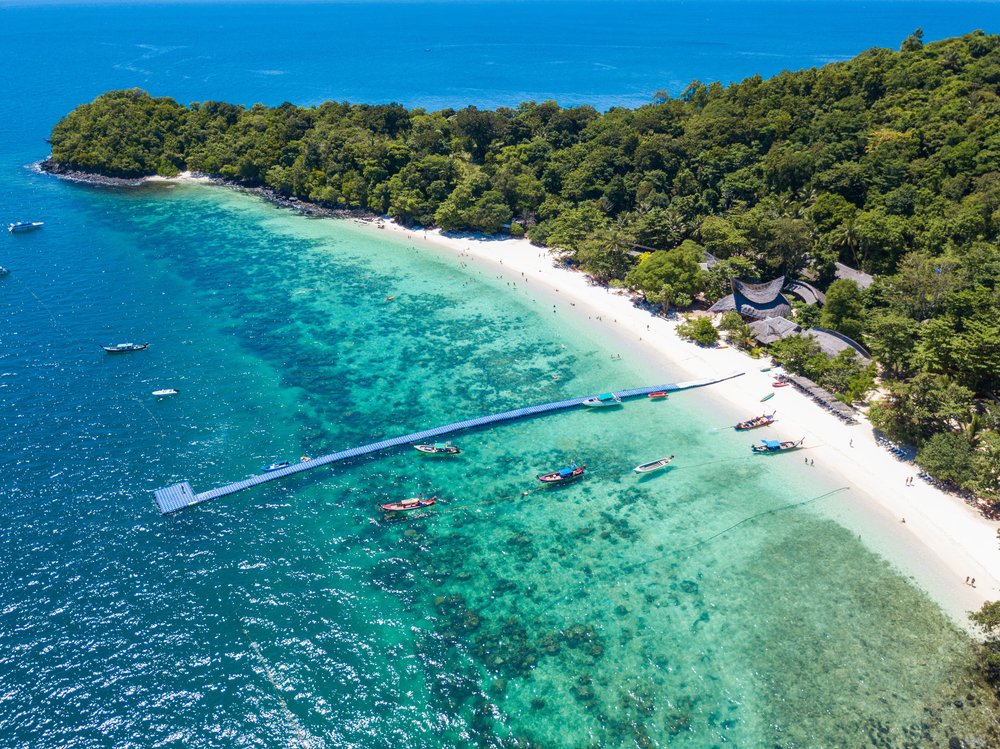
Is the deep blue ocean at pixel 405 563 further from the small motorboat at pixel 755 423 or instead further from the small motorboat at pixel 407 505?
the small motorboat at pixel 755 423

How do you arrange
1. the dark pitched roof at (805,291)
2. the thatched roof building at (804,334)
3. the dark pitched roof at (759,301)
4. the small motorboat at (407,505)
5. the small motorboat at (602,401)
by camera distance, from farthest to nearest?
the dark pitched roof at (805,291) → the dark pitched roof at (759,301) → the thatched roof building at (804,334) → the small motorboat at (602,401) → the small motorboat at (407,505)

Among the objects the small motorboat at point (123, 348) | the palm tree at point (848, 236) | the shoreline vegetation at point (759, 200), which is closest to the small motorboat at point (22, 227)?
the shoreline vegetation at point (759, 200)

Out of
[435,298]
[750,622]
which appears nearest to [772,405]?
[750,622]

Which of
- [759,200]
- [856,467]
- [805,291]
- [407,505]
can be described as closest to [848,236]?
[805,291]

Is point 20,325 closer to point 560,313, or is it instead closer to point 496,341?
point 496,341

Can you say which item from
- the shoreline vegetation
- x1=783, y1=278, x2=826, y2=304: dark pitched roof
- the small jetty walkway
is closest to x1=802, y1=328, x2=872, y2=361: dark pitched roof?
the shoreline vegetation
